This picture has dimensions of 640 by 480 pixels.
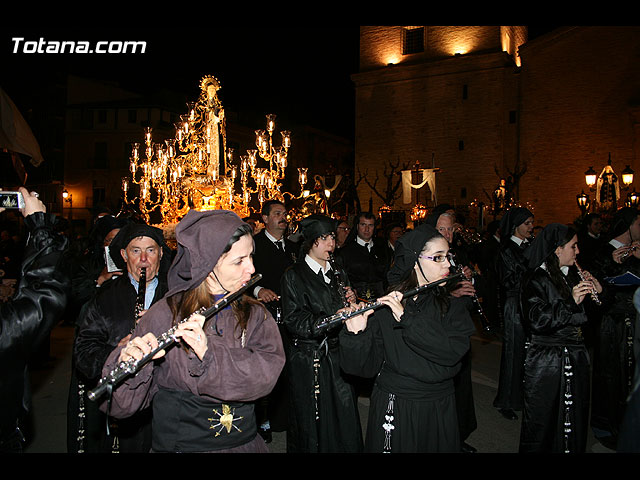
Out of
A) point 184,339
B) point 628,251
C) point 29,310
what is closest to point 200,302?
point 184,339

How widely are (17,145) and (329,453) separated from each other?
13.8 ft

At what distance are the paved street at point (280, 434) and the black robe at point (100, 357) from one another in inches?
63.4

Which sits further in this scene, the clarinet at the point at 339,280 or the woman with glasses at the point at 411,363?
the clarinet at the point at 339,280

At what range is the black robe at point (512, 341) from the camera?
248 inches

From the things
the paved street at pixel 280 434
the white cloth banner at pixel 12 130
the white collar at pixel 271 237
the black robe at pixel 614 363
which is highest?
the white cloth banner at pixel 12 130

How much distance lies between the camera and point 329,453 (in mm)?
4320

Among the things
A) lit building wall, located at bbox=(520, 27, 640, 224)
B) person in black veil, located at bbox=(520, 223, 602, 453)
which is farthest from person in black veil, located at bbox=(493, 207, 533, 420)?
lit building wall, located at bbox=(520, 27, 640, 224)

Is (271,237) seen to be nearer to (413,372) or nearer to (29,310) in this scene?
(413,372)

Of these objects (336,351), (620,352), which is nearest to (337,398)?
(336,351)

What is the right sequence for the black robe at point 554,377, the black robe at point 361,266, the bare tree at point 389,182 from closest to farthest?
the black robe at point 554,377 < the black robe at point 361,266 < the bare tree at point 389,182

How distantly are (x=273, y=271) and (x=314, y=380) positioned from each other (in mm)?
2365

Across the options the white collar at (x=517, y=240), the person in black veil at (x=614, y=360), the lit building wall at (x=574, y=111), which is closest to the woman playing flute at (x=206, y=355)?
the person in black veil at (x=614, y=360)

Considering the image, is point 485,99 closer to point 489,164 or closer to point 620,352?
point 489,164

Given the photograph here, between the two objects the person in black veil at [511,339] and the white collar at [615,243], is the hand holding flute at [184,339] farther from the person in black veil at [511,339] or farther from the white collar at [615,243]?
the white collar at [615,243]
